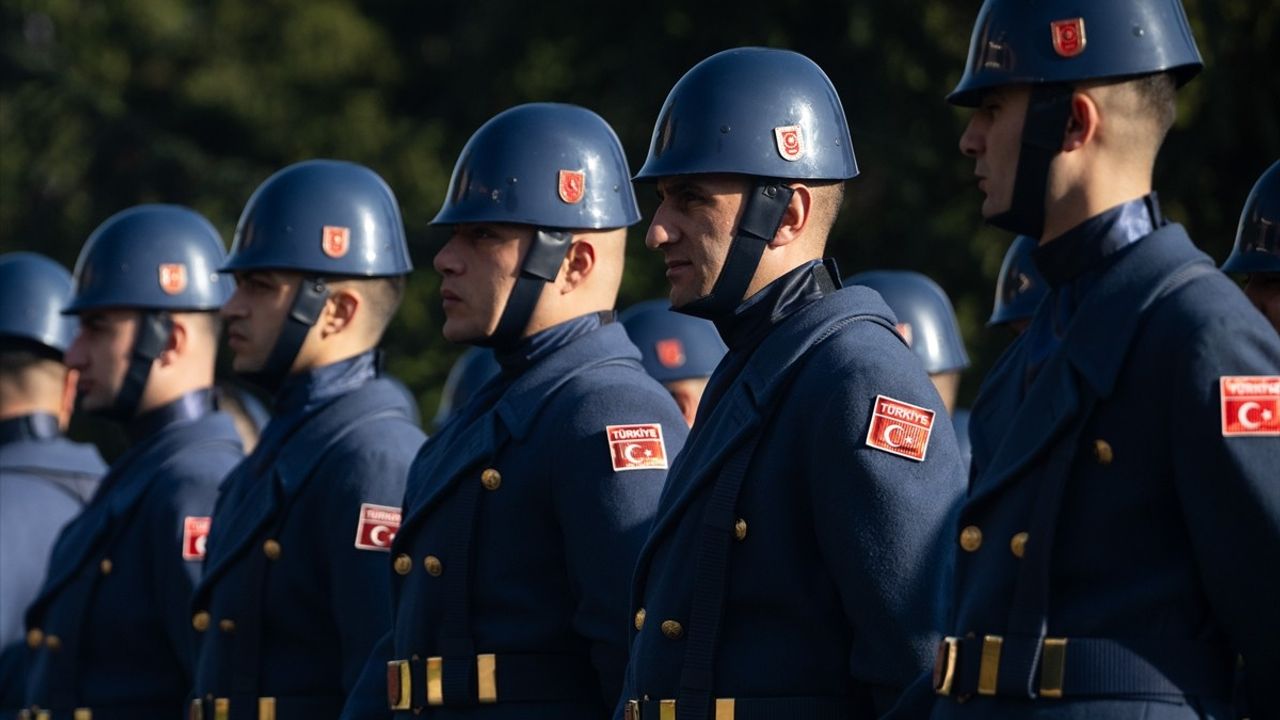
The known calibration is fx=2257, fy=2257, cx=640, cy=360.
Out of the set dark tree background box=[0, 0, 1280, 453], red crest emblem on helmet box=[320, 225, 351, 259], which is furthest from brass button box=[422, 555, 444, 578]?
dark tree background box=[0, 0, 1280, 453]

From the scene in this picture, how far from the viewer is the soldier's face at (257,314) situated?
7895 mm

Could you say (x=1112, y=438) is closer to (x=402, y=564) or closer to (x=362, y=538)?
A: (x=402, y=564)

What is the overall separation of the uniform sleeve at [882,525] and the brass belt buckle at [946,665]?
0.42 m

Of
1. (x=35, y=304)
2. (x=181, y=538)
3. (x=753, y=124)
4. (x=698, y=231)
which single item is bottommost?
(x=181, y=538)

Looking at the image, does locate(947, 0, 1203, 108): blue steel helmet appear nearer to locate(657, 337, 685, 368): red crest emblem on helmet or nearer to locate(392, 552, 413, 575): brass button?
locate(392, 552, 413, 575): brass button

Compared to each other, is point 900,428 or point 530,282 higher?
point 530,282

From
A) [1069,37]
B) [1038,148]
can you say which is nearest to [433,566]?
[1038,148]

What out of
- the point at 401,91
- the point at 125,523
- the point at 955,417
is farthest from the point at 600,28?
the point at 125,523

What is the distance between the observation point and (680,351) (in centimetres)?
978

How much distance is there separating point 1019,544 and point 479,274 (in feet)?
8.87

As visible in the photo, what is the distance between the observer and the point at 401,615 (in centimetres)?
639

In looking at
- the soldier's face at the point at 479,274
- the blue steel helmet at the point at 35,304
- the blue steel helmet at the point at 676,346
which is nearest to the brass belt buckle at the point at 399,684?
the soldier's face at the point at 479,274

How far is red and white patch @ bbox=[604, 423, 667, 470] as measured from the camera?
240 inches

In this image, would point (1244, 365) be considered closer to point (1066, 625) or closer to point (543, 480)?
point (1066, 625)
